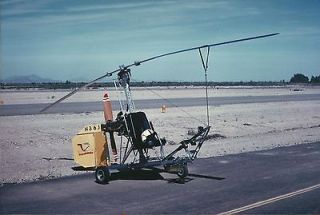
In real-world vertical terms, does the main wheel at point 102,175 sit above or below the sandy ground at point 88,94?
below

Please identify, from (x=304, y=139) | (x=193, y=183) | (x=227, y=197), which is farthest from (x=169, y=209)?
(x=304, y=139)

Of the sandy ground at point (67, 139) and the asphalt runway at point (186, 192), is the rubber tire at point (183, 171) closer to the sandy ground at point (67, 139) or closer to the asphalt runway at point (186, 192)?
the asphalt runway at point (186, 192)

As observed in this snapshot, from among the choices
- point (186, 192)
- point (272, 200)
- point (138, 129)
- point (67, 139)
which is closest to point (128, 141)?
point (138, 129)

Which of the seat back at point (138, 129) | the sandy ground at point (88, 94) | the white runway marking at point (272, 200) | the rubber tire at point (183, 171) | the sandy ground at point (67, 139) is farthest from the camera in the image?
the sandy ground at point (88, 94)

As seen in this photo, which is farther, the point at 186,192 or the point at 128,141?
the point at 128,141

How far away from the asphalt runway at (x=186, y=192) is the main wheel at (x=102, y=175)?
0.74 ft

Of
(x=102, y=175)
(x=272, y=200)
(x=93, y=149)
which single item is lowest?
(x=272, y=200)

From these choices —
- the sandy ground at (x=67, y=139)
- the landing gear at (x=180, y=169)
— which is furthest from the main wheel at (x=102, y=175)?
the sandy ground at (x=67, y=139)

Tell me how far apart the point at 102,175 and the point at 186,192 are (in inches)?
110

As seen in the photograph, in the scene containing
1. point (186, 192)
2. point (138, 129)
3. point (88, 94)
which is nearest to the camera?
point (186, 192)

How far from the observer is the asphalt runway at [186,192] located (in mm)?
9617

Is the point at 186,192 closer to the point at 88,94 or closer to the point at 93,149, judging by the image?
the point at 93,149

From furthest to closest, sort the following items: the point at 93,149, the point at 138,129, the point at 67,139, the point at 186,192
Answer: the point at 67,139
the point at 93,149
the point at 138,129
the point at 186,192

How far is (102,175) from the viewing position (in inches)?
491
